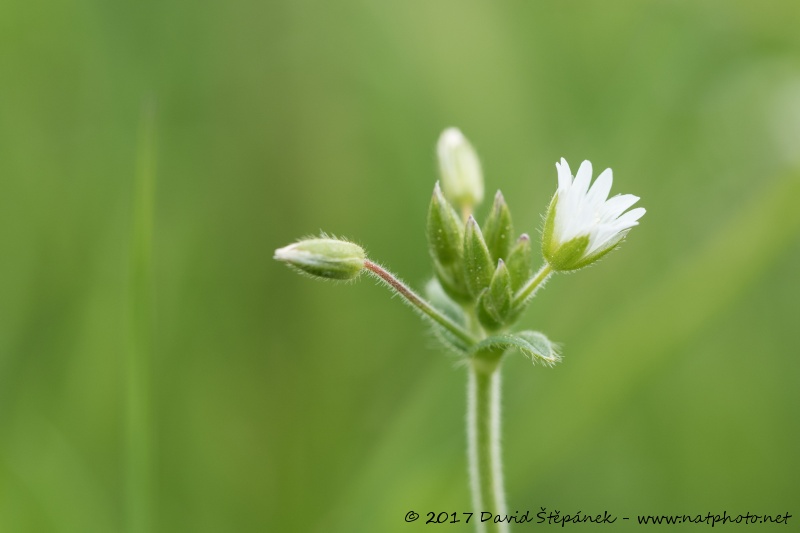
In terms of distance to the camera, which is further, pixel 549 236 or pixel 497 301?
pixel 549 236

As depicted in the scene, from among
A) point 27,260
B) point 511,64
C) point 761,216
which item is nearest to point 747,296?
point 761,216

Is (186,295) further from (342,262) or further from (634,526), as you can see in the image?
(634,526)

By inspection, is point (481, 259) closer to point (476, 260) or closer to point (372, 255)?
point (476, 260)

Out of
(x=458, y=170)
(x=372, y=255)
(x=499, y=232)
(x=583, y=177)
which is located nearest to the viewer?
(x=583, y=177)

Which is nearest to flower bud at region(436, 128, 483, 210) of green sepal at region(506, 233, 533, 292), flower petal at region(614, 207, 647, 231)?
green sepal at region(506, 233, 533, 292)

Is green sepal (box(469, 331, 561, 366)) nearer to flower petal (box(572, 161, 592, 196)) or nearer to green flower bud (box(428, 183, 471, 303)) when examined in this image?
Answer: green flower bud (box(428, 183, 471, 303))

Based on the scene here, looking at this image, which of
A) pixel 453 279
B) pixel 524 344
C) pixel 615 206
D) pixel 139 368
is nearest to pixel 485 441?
pixel 524 344

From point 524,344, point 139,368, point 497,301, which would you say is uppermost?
point 139,368
